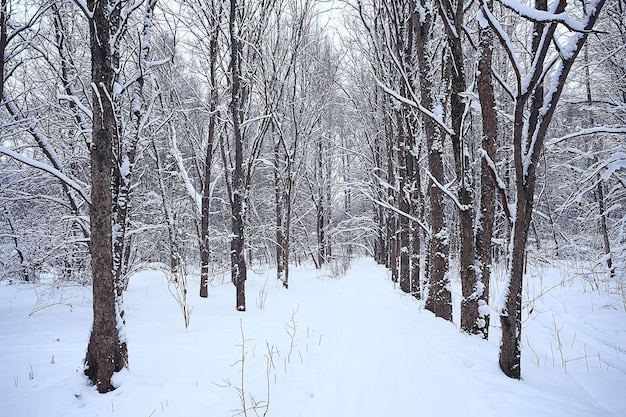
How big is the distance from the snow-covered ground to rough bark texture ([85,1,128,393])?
0.24 meters

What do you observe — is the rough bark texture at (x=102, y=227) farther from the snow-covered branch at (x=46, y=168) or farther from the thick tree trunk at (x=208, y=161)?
the thick tree trunk at (x=208, y=161)

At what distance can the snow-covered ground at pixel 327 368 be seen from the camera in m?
2.21

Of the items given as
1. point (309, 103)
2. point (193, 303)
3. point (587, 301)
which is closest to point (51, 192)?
point (193, 303)

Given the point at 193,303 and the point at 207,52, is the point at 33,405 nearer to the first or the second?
the point at 193,303

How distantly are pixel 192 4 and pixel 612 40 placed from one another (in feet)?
31.3

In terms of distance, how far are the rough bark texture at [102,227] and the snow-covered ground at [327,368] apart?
0.24 metres

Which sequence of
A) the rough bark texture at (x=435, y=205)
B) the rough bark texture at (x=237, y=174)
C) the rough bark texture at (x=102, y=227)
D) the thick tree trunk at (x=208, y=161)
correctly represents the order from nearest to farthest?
the rough bark texture at (x=102, y=227)
the rough bark texture at (x=435, y=205)
the rough bark texture at (x=237, y=174)
the thick tree trunk at (x=208, y=161)

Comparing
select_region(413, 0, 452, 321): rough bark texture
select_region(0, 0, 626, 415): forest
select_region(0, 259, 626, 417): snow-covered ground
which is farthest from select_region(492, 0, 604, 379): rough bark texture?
select_region(413, 0, 452, 321): rough bark texture

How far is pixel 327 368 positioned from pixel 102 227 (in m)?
2.57

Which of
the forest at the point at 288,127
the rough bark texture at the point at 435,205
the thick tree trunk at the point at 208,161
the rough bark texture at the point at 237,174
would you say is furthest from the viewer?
the thick tree trunk at the point at 208,161

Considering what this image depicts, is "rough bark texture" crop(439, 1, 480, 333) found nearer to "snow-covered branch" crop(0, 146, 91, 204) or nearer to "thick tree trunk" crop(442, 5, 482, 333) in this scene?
"thick tree trunk" crop(442, 5, 482, 333)

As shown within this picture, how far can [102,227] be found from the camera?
115 inches

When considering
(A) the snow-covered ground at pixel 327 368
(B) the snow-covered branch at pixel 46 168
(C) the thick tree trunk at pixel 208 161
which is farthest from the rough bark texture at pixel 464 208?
(C) the thick tree trunk at pixel 208 161

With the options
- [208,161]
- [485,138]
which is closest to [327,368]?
[485,138]
